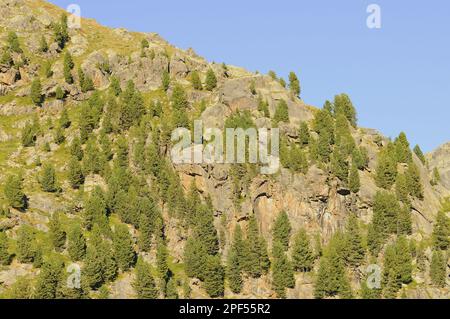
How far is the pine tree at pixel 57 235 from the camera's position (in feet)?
570

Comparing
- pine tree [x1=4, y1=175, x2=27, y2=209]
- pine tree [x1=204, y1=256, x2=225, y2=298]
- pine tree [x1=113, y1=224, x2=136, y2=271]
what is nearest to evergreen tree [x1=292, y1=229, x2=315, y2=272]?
pine tree [x1=204, y1=256, x2=225, y2=298]

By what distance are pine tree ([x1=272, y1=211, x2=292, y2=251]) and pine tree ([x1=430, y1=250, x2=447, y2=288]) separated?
133ft

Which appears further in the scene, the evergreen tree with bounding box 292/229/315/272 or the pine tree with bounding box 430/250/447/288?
the pine tree with bounding box 430/250/447/288

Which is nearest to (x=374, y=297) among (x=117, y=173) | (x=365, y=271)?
(x=365, y=271)

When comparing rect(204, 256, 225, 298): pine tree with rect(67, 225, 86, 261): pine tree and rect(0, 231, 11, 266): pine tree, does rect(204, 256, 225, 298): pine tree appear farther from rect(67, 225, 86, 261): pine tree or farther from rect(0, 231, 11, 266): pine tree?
rect(0, 231, 11, 266): pine tree

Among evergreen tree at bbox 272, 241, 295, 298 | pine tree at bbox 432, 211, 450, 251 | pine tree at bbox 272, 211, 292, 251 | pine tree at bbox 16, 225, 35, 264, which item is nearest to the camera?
pine tree at bbox 16, 225, 35, 264

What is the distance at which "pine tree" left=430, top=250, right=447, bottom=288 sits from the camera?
182875 mm

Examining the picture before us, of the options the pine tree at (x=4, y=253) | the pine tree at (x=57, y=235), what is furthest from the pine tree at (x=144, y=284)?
the pine tree at (x=4, y=253)

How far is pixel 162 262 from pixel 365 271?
56018 mm

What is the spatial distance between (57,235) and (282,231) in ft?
203
